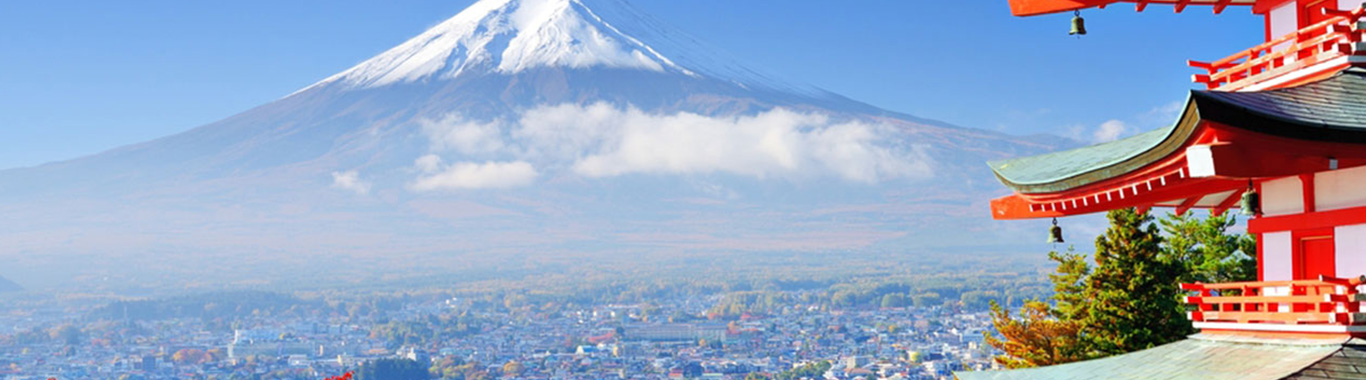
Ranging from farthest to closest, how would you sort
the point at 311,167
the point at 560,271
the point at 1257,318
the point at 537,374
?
the point at 311,167 → the point at 560,271 → the point at 537,374 → the point at 1257,318

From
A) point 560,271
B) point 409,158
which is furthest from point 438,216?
point 560,271

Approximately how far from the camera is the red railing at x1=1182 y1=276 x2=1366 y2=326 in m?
8.62

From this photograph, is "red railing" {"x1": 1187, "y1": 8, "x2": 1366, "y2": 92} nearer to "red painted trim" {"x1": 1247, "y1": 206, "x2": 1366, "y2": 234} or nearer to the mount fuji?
"red painted trim" {"x1": 1247, "y1": 206, "x2": 1366, "y2": 234}

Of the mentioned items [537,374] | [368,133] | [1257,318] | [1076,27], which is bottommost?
[537,374]

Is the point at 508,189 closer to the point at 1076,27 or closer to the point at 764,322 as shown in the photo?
the point at 764,322

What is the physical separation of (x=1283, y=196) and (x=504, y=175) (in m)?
164

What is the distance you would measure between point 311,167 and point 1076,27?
542 feet

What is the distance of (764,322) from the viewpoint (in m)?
116

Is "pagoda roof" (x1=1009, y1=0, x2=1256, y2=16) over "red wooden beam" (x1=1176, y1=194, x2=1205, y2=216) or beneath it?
over

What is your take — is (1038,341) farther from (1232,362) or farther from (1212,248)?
(1232,362)

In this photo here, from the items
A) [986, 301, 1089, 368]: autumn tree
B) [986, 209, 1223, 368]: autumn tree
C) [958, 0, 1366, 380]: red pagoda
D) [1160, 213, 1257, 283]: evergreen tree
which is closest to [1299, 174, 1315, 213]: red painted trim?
[958, 0, 1366, 380]: red pagoda

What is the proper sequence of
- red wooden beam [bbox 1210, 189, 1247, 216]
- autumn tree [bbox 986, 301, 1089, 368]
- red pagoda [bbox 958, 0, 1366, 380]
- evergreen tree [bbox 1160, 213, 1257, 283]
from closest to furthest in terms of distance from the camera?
red pagoda [bbox 958, 0, 1366, 380] < red wooden beam [bbox 1210, 189, 1247, 216] < autumn tree [bbox 986, 301, 1089, 368] < evergreen tree [bbox 1160, 213, 1257, 283]

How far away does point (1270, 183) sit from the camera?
33.2 ft

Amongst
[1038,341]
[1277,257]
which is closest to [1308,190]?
[1277,257]
